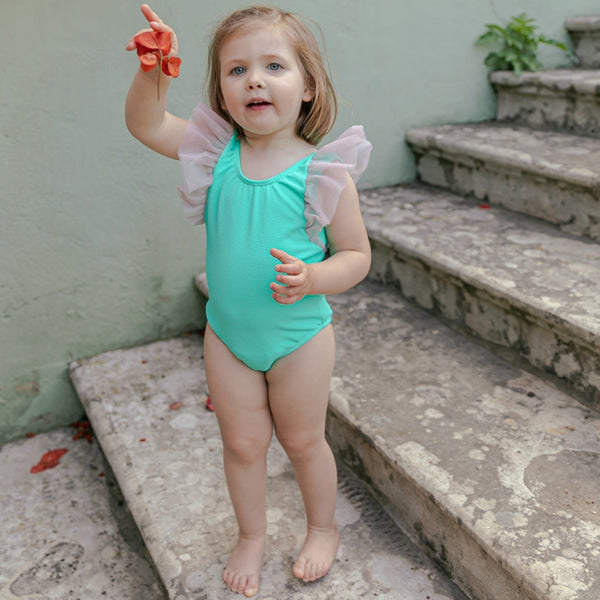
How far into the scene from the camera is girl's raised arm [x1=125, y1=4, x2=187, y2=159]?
1.10 meters

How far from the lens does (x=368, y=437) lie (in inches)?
57.2

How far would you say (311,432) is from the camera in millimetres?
1255

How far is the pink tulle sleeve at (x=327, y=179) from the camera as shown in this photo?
1.10 m

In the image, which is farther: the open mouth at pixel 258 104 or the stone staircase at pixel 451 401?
the stone staircase at pixel 451 401

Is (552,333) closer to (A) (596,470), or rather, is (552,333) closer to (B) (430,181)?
(A) (596,470)

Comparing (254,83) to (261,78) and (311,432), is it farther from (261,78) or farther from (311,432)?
(311,432)

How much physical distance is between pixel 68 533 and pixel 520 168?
1.67m

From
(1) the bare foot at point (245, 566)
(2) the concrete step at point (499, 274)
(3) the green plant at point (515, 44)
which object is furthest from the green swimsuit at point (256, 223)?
(3) the green plant at point (515, 44)

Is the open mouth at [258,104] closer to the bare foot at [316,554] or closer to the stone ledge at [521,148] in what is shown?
the bare foot at [316,554]

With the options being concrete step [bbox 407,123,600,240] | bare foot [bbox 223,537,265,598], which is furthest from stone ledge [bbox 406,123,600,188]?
bare foot [bbox 223,537,265,598]

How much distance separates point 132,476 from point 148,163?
91cm

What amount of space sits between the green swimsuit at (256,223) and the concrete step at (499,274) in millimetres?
650

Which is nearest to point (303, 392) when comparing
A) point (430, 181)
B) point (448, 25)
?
point (430, 181)

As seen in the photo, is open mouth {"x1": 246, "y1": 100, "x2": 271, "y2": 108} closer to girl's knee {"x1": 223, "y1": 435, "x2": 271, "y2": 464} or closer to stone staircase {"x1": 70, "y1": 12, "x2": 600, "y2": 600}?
girl's knee {"x1": 223, "y1": 435, "x2": 271, "y2": 464}
